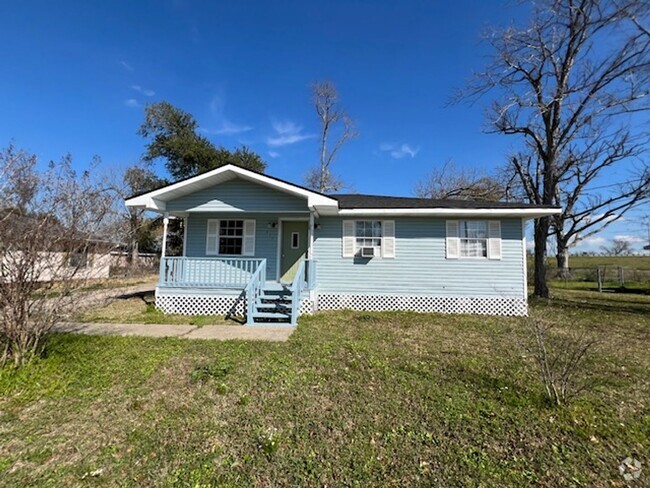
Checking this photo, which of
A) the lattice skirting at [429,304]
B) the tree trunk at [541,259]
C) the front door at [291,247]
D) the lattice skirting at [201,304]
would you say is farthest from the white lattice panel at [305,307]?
the tree trunk at [541,259]

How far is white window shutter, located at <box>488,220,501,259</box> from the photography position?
31.0 feet

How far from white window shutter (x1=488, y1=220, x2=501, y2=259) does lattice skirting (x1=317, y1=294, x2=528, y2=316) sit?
134 centimetres

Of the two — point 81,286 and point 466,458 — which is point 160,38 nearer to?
point 81,286

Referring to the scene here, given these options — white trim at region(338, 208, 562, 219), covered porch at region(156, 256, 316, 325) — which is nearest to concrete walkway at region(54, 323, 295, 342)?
covered porch at region(156, 256, 316, 325)

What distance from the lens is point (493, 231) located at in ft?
31.2

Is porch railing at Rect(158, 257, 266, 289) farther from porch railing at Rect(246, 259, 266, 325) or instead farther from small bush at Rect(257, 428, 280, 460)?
small bush at Rect(257, 428, 280, 460)

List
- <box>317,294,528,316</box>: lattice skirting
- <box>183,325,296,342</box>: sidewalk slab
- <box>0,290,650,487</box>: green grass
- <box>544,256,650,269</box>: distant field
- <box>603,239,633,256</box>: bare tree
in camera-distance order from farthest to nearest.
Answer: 1. <box>603,239,633,256</box>: bare tree
2. <box>544,256,650,269</box>: distant field
3. <box>317,294,528,316</box>: lattice skirting
4. <box>183,325,296,342</box>: sidewalk slab
5. <box>0,290,650,487</box>: green grass

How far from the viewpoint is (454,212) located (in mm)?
9289

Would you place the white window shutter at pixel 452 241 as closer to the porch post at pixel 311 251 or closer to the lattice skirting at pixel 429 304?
the lattice skirting at pixel 429 304

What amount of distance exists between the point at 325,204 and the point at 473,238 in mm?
4779

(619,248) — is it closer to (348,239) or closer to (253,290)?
(348,239)

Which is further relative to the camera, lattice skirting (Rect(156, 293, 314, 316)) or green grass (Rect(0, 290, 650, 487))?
lattice skirting (Rect(156, 293, 314, 316))

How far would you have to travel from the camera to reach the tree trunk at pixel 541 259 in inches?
539

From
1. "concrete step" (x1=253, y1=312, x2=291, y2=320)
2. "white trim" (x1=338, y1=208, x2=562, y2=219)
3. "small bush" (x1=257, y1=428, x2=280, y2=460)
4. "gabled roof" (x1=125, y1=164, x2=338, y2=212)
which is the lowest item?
"small bush" (x1=257, y1=428, x2=280, y2=460)
